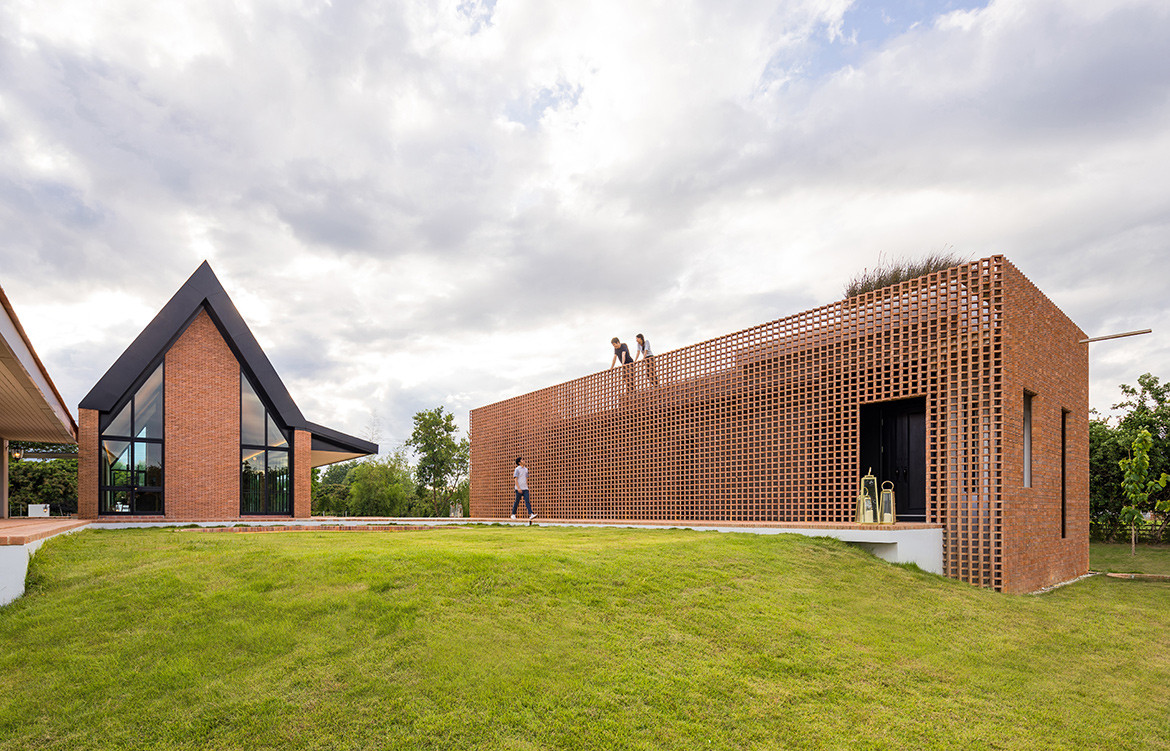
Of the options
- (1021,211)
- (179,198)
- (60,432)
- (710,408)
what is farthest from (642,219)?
Answer: (60,432)

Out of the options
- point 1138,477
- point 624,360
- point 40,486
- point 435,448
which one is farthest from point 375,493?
point 1138,477

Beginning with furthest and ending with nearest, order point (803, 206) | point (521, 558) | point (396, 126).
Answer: point (803, 206)
point (396, 126)
point (521, 558)

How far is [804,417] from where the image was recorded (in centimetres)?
1260

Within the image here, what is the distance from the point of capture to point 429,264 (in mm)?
17156

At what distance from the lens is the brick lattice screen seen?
34.0 feet

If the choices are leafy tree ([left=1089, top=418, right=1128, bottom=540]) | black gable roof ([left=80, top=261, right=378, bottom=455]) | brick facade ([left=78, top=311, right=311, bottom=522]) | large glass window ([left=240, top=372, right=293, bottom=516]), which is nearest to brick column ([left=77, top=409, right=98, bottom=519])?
black gable roof ([left=80, top=261, right=378, bottom=455])

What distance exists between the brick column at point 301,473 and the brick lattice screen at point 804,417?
298 inches

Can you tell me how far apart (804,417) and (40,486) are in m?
30.9

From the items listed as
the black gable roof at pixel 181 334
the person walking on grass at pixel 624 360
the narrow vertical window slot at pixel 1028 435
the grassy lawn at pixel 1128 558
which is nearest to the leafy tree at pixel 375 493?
the black gable roof at pixel 181 334

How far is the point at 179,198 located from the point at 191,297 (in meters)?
5.48

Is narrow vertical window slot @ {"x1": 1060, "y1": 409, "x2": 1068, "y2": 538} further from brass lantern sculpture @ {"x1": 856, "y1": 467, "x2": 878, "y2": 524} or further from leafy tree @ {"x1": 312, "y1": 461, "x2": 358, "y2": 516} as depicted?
leafy tree @ {"x1": 312, "y1": 461, "x2": 358, "y2": 516}

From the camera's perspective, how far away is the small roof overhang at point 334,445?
2077 cm

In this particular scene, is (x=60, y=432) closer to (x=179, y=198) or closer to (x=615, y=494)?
(x=179, y=198)

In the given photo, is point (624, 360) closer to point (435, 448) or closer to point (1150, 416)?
point (435, 448)
